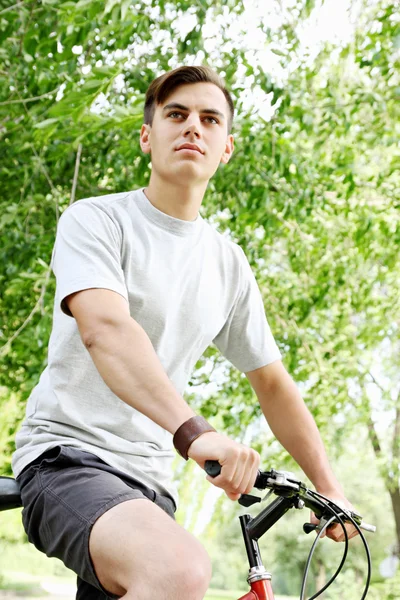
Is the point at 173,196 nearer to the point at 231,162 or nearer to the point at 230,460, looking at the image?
the point at 230,460

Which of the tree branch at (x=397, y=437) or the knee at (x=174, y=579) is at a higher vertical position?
the knee at (x=174, y=579)

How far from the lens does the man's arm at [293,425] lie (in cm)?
215

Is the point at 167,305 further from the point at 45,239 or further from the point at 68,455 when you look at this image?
the point at 45,239

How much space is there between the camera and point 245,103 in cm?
554

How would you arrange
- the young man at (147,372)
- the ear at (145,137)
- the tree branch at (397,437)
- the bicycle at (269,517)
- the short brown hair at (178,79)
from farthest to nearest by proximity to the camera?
the tree branch at (397,437) < the ear at (145,137) < the short brown hair at (178,79) < the bicycle at (269,517) < the young man at (147,372)

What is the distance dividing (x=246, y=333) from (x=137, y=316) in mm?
435

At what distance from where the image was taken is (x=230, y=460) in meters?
1.30

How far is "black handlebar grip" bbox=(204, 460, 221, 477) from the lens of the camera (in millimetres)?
1323

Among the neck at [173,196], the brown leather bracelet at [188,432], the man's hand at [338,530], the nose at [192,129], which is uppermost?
the nose at [192,129]

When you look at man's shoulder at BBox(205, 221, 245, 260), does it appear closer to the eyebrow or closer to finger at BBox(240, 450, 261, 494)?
the eyebrow

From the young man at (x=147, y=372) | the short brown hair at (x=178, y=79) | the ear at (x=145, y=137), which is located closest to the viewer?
the young man at (x=147, y=372)

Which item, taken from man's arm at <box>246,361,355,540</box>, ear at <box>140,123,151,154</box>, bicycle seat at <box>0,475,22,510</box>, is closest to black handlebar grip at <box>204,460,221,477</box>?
bicycle seat at <box>0,475,22,510</box>

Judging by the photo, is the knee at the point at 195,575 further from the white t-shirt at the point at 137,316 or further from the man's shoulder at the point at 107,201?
the man's shoulder at the point at 107,201

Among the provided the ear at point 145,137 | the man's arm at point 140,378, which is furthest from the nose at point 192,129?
the man's arm at point 140,378
